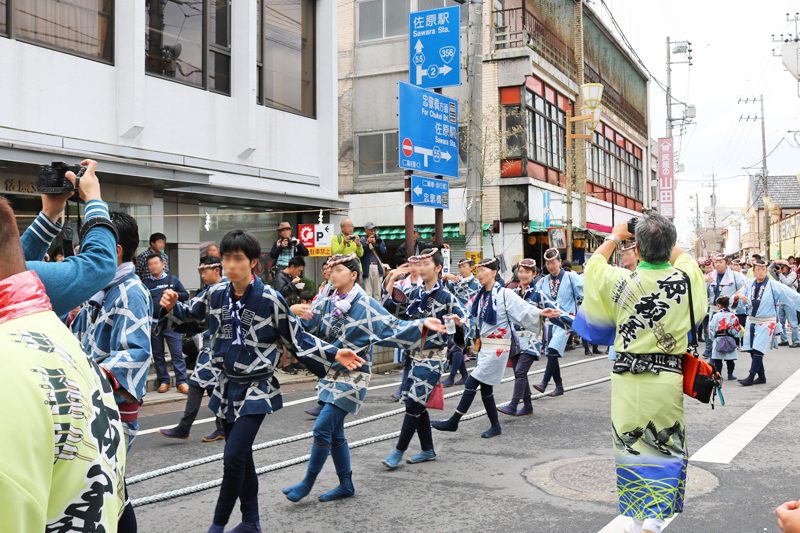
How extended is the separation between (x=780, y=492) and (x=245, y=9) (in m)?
13.6

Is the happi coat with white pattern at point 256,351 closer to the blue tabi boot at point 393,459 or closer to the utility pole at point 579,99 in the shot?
the blue tabi boot at point 393,459

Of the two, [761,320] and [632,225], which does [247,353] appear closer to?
[632,225]

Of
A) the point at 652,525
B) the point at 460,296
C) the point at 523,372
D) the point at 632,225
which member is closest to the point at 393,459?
the point at 652,525

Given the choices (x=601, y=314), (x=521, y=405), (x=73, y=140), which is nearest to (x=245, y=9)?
(x=73, y=140)

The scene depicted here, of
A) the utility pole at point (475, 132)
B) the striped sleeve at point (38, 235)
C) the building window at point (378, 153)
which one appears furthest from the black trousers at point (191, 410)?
the building window at point (378, 153)

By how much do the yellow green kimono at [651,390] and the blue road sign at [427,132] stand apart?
36.1ft

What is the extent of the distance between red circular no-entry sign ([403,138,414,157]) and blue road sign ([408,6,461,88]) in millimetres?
1460

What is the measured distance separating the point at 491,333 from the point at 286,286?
5.35 meters

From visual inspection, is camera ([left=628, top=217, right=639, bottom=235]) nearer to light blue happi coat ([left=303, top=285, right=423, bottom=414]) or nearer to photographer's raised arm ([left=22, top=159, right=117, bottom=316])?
light blue happi coat ([left=303, top=285, right=423, bottom=414])

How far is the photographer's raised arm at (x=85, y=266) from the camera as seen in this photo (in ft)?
7.61

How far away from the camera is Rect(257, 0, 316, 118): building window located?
16000 mm

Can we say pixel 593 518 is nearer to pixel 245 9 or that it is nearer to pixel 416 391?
pixel 416 391

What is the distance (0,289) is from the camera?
1653mm

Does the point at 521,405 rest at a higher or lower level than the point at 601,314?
lower
